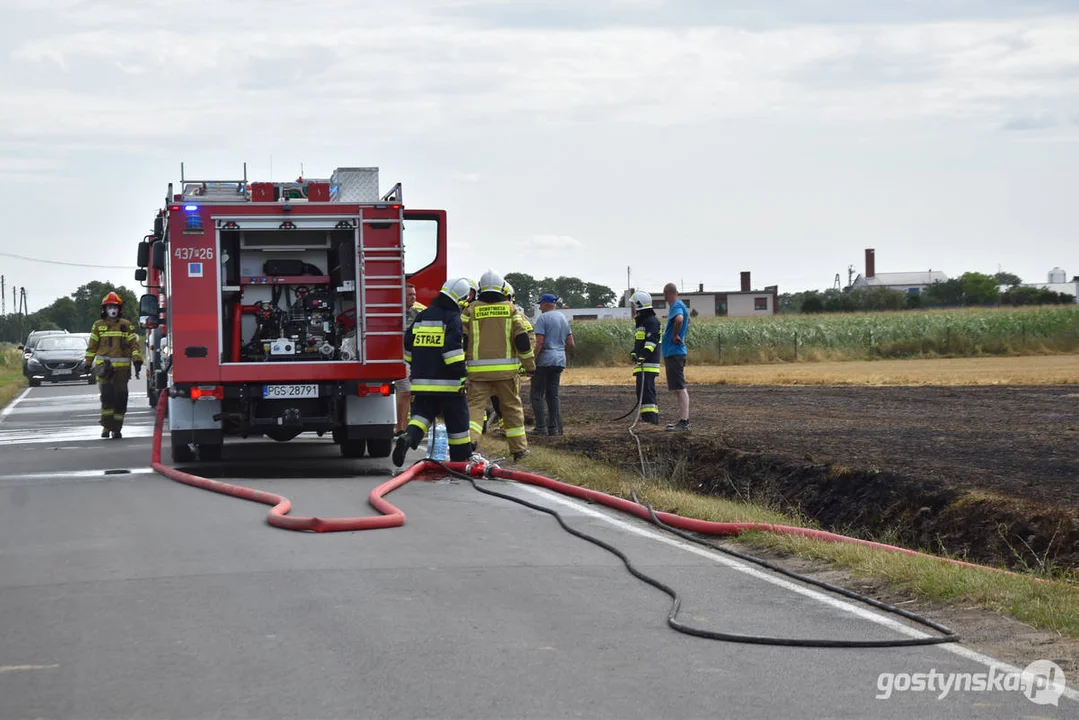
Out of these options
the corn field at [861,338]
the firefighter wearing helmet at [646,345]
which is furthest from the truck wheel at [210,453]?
the corn field at [861,338]

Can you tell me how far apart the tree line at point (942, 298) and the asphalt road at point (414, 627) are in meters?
64.6

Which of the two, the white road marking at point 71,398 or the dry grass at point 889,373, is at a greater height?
the dry grass at point 889,373

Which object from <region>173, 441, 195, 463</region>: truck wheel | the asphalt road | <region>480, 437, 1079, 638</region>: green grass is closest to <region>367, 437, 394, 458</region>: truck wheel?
<region>173, 441, 195, 463</region>: truck wheel

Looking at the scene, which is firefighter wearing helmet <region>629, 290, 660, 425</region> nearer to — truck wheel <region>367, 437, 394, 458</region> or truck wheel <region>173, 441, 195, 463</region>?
truck wheel <region>367, 437, 394, 458</region>

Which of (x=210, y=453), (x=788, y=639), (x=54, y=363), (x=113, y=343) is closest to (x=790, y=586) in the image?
(x=788, y=639)

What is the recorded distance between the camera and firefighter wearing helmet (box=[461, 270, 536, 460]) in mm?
13992

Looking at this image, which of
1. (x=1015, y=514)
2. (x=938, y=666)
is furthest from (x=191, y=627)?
(x=1015, y=514)

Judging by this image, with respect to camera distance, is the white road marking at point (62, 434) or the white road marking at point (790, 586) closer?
the white road marking at point (790, 586)

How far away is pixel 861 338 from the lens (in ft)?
163

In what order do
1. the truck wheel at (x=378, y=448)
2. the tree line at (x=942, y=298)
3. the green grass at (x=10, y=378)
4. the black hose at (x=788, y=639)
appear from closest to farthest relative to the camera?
the black hose at (x=788, y=639)
the truck wheel at (x=378, y=448)
the green grass at (x=10, y=378)
the tree line at (x=942, y=298)

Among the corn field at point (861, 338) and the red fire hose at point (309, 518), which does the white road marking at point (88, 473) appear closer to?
the red fire hose at point (309, 518)

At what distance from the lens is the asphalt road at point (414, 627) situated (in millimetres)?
5281

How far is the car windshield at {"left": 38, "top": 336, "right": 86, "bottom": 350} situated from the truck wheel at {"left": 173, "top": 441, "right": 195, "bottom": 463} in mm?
28049

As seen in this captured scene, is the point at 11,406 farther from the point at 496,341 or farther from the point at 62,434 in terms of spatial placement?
the point at 496,341
